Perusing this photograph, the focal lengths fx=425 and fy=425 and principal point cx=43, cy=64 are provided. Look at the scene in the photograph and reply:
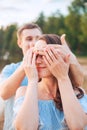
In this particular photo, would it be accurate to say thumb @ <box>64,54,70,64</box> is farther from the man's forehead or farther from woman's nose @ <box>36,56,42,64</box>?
the man's forehead

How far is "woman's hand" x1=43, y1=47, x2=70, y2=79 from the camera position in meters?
2.44

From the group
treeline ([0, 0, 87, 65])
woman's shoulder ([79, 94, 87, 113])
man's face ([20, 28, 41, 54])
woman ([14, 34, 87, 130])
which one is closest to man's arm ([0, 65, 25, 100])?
woman ([14, 34, 87, 130])

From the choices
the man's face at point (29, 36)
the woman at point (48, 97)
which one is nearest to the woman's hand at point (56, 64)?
the woman at point (48, 97)

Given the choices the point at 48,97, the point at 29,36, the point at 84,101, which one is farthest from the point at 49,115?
the point at 29,36

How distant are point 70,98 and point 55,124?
0.64ft

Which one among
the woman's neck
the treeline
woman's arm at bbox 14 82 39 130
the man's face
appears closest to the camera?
woman's arm at bbox 14 82 39 130

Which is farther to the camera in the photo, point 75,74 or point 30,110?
point 75,74

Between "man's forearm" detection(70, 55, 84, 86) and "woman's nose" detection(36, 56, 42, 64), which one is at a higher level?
"woman's nose" detection(36, 56, 42, 64)

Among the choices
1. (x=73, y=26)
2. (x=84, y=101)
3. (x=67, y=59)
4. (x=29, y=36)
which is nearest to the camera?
(x=67, y=59)

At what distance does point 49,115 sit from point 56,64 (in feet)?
1.00

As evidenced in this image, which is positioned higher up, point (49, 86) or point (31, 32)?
point (31, 32)

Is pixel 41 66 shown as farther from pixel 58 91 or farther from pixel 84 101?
pixel 84 101

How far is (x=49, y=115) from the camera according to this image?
248 cm

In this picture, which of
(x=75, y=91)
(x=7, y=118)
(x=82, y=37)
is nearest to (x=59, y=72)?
(x=75, y=91)
